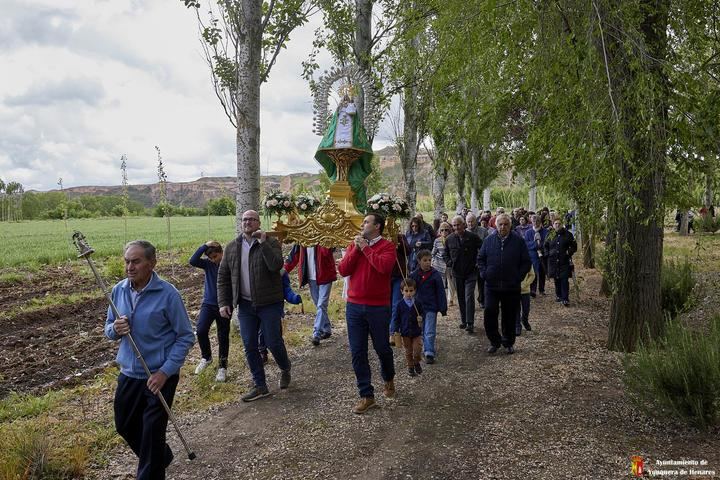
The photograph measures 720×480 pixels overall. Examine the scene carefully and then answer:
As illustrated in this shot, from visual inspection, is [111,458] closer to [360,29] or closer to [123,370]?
[123,370]

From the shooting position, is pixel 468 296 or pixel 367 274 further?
pixel 468 296

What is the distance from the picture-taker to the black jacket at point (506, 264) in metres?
6.95

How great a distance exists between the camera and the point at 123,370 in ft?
12.2

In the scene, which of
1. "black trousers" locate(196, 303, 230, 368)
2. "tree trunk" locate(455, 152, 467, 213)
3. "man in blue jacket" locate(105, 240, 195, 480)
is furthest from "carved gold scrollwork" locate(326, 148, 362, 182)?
"tree trunk" locate(455, 152, 467, 213)

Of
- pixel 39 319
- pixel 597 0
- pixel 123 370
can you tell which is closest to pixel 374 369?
pixel 123 370

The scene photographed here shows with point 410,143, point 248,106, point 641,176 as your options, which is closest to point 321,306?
point 248,106

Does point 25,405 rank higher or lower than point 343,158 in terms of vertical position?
lower

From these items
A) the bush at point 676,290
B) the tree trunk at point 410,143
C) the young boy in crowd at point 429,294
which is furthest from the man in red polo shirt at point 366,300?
the tree trunk at point 410,143

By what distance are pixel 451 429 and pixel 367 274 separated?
5.58 feet

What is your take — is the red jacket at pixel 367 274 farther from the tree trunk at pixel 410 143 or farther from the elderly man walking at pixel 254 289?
the tree trunk at pixel 410 143

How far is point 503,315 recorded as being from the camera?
282 inches

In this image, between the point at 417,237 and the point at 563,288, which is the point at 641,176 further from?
the point at 563,288

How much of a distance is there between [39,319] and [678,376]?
40.4 feet

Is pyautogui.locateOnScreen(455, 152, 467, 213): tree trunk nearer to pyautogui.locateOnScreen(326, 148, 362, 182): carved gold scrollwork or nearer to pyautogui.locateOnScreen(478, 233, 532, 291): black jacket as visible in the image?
pyautogui.locateOnScreen(326, 148, 362, 182): carved gold scrollwork
